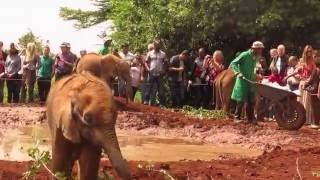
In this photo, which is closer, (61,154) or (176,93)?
(61,154)

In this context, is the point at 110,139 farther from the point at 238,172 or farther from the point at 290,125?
the point at 290,125

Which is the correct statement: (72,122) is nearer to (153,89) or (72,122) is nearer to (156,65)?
(156,65)

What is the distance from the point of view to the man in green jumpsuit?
18297mm

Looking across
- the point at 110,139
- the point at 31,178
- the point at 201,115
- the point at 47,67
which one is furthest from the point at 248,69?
the point at 110,139

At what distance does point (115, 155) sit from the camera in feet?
22.4

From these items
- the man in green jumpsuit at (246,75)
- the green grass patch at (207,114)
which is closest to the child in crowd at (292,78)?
the green grass patch at (207,114)

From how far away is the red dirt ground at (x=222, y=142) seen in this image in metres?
10.4

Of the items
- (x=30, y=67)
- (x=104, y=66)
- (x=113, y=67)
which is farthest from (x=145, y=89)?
(x=104, y=66)

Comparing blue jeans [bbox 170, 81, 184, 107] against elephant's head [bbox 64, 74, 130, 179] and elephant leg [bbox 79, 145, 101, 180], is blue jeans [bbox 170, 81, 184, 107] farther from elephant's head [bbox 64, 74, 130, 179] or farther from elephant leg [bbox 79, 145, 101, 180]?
elephant's head [bbox 64, 74, 130, 179]

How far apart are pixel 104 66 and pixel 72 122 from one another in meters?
6.64

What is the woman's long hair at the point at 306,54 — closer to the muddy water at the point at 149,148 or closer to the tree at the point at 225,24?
the muddy water at the point at 149,148

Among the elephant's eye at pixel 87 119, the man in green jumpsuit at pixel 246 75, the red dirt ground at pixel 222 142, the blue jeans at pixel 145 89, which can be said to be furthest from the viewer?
the blue jeans at pixel 145 89

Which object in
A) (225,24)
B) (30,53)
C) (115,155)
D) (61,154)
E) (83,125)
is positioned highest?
(225,24)

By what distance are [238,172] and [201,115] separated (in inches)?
404
